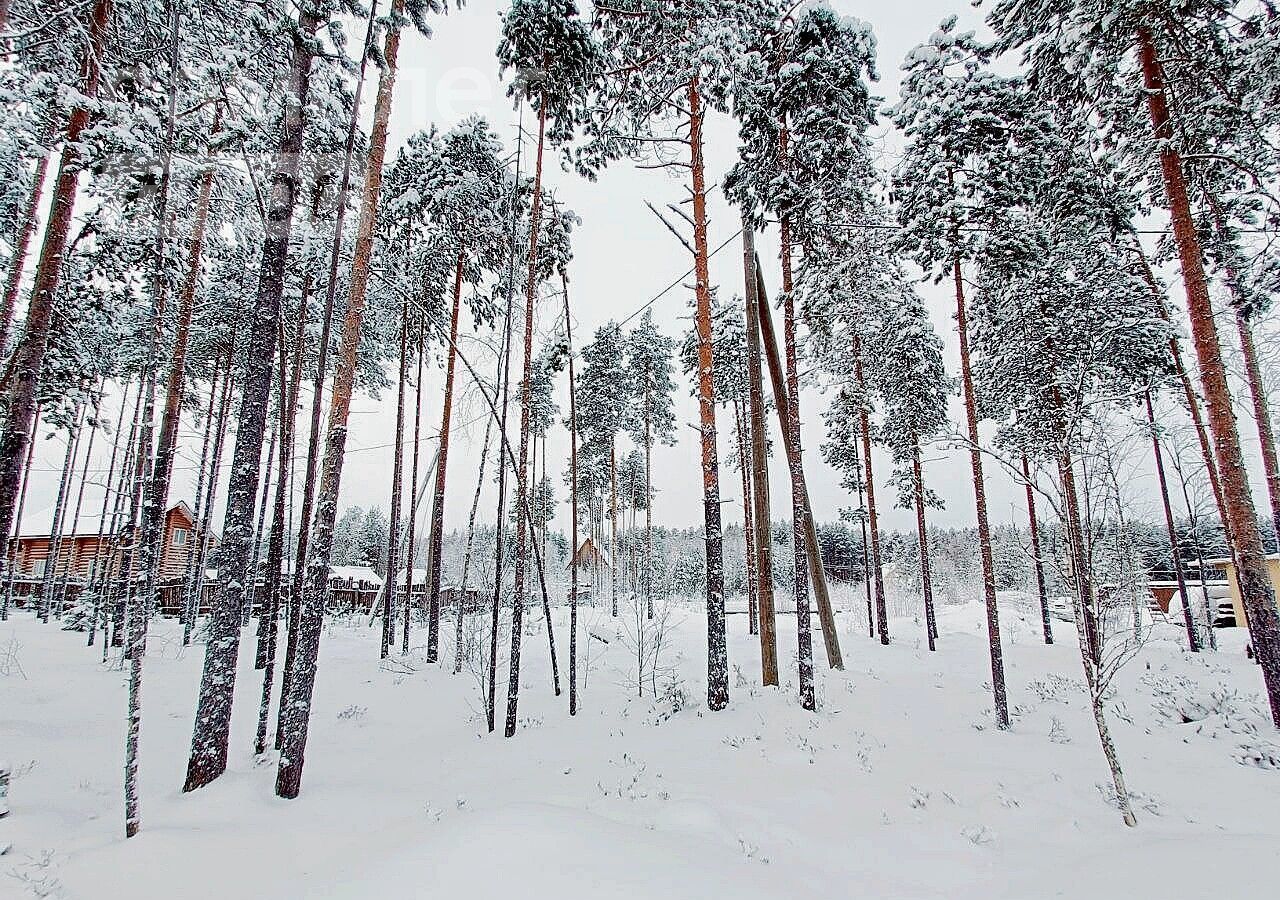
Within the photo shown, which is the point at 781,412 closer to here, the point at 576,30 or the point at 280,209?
the point at 576,30

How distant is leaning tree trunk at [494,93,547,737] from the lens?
9164 millimetres

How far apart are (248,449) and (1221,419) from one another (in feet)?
43.6

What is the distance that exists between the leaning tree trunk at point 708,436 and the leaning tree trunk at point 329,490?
526 centimetres

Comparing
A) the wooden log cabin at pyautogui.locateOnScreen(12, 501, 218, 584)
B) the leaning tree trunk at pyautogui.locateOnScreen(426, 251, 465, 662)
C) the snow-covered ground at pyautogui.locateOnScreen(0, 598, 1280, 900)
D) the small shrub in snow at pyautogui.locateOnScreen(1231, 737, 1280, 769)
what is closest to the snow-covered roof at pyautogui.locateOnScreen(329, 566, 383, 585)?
the wooden log cabin at pyautogui.locateOnScreen(12, 501, 218, 584)

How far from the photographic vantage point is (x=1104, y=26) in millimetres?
8188

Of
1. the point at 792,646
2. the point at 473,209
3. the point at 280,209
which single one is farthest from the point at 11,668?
the point at 792,646

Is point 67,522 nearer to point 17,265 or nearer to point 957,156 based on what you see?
point 17,265

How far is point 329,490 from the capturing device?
6.40 metres

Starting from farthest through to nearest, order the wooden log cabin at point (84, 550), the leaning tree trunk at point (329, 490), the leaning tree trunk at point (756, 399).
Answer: the wooden log cabin at point (84, 550) < the leaning tree trunk at point (756, 399) < the leaning tree trunk at point (329, 490)

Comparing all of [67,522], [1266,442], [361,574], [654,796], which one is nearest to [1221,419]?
[1266,442]

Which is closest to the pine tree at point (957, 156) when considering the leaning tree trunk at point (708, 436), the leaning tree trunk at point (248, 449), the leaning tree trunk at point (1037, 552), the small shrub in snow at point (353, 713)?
the leaning tree trunk at point (708, 436)

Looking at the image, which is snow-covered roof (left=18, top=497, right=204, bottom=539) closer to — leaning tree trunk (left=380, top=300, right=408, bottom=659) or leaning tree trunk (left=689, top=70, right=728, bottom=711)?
leaning tree trunk (left=380, top=300, right=408, bottom=659)

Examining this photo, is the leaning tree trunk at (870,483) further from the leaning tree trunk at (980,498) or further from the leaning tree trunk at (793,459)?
the leaning tree trunk at (980,498)

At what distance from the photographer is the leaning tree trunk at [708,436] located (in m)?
9.53
